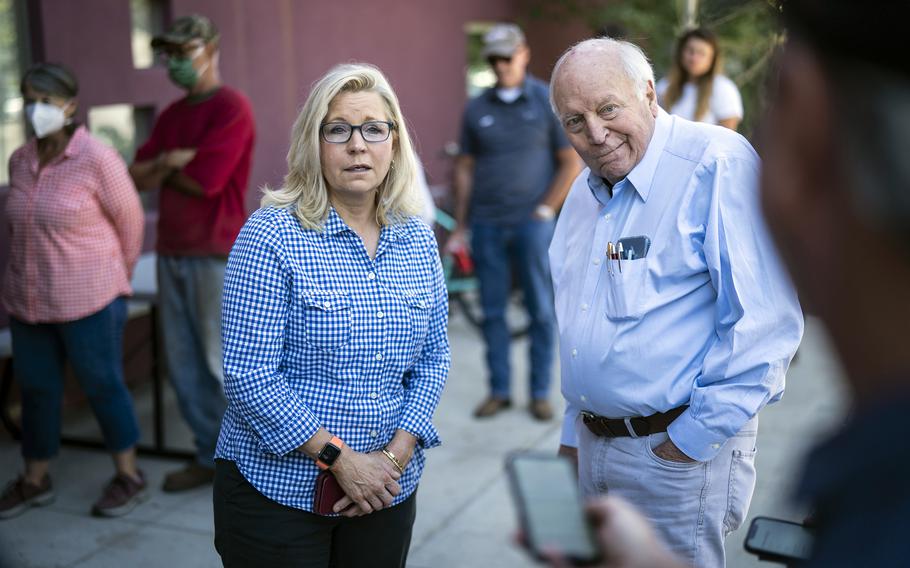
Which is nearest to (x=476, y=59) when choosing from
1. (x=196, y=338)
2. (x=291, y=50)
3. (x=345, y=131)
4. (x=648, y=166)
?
(x=291, y=50)

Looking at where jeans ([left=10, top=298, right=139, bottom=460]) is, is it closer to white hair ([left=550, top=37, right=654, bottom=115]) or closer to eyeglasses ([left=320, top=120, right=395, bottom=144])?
eyeglasses ([left=320, top=120, right=395, bottom=144])

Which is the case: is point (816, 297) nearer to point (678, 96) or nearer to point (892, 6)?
point (892, 6)

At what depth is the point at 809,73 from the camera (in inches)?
33.8

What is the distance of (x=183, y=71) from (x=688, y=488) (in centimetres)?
329

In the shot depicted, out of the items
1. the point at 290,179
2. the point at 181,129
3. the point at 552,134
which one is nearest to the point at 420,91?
the point at 552,134

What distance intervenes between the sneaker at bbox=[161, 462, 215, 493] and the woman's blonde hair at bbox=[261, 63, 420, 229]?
256 cm

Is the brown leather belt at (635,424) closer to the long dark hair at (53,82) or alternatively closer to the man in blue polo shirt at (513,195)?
the long dark hair at (53,82)

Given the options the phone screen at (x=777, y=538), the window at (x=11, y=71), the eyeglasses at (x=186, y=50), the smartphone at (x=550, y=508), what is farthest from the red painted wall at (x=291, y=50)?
the smartphone at (x=550, y=508)

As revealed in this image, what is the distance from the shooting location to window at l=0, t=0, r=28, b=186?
5.65 m

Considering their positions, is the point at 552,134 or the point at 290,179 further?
the point at 552,134

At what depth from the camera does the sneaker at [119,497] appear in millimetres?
4789

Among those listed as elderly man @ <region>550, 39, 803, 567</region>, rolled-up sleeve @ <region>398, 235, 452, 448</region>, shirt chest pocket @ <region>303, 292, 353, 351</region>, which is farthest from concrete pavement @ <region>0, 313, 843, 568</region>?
shirt chest pocket @ <region>303, 292, 353, 351</region>

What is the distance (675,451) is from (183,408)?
3.06 metres

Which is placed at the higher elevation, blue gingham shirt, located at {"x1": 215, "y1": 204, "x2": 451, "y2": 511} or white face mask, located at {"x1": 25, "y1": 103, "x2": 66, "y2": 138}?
white face mask, located at {"x1": 25, "y1": 103, "x2": 66, "y2": 138}
